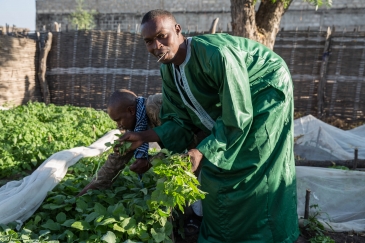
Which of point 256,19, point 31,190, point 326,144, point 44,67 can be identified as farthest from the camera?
point 44,67

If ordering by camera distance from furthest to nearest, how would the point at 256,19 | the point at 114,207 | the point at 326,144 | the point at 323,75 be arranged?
the point at 323,75 → the point at 256,19 → the point at 326,144 → the point at 114,207

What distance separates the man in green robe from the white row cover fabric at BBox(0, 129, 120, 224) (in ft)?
3.39

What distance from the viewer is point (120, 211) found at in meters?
2.63

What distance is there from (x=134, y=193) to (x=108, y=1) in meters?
14.5

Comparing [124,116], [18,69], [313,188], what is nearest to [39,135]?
[124,116]

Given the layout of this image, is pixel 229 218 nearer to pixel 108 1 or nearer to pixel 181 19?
pixel 181 19

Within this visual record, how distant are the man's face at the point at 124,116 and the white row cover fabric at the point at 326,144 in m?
3.35

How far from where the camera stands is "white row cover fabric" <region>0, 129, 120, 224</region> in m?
3.12

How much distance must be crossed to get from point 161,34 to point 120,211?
1.07 m

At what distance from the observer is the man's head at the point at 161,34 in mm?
2369

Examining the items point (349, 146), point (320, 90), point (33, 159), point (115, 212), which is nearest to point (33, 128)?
point (33, 159)

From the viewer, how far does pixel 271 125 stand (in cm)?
266

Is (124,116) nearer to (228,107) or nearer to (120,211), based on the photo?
(120,211)

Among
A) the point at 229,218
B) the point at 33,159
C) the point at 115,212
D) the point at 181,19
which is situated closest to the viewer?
the point at 115,212
